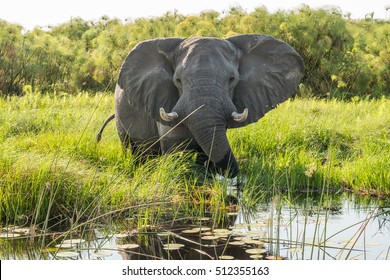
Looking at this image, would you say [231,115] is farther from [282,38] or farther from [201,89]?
[282,38]

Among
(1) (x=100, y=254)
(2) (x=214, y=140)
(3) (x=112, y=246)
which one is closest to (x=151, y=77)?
(2) (x=214, y=140)

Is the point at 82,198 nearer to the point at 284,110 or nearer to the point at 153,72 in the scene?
the point at 153,72

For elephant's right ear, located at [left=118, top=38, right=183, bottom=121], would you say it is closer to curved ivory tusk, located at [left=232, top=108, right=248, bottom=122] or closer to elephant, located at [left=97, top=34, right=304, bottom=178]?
elephant, located at [left=97, top=34, right=304, bottom=178]

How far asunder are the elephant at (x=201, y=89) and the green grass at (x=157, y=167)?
311 millimetres

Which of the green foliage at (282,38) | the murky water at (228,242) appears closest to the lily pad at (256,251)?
the murky water at (228,242)

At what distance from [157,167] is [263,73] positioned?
5.96 feet

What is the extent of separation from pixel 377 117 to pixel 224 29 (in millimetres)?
10557

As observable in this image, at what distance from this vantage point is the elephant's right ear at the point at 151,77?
8750 millimetres

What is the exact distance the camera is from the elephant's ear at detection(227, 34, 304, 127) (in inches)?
349

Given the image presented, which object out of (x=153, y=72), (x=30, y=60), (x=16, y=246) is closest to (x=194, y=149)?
(x=153, y=72)

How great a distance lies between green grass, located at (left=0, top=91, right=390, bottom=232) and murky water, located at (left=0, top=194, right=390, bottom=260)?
0.23 m

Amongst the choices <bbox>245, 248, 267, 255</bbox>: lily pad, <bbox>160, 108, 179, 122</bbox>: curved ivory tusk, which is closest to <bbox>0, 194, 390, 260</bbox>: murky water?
<bbox>245, 248, 267, 255</bbox>: lily pad

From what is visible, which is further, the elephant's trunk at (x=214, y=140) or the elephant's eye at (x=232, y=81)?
the elephant's eye at (x=232, y=81)

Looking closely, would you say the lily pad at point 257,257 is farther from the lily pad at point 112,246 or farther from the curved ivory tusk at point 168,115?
the curved ivory tusk at point 168,115
